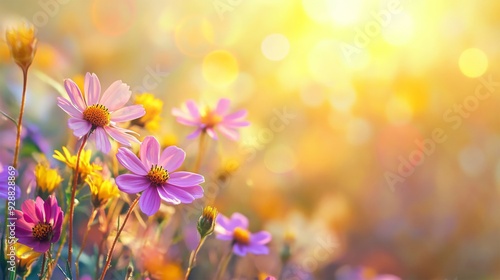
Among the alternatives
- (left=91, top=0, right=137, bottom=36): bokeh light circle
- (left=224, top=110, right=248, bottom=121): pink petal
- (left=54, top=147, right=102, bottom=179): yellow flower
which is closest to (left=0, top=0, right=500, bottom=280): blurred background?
(left=91, top=0, right=137, bottom=36): bokeh light circle

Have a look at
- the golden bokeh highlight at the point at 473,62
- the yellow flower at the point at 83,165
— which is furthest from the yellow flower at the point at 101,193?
the golden bokeh highlight at the point at 473,62

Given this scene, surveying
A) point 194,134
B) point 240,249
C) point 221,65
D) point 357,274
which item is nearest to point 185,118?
point 194,134

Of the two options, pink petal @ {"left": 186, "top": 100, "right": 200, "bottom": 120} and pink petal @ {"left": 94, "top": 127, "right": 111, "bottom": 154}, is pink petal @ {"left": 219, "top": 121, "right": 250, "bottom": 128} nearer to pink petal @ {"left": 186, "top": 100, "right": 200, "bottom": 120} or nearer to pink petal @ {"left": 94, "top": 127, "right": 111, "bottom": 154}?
pink petal @ {"left": 186, "top": 100, "right": 200, "bottom": 120}

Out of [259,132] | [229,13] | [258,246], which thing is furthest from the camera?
[229,13]

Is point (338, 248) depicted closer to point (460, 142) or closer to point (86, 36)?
point (460, 142)

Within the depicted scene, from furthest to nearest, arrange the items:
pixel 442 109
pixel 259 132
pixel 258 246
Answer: pixel 442 109 → pixel 259 132 → pixel 258 246

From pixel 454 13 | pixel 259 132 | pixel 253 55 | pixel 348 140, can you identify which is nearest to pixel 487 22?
pixel 454 13

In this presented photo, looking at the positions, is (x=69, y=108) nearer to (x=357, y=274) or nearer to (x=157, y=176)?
(x=157, y=176)

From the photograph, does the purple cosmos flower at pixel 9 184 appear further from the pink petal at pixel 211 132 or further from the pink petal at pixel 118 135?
the pink petal at pixel 211 132
